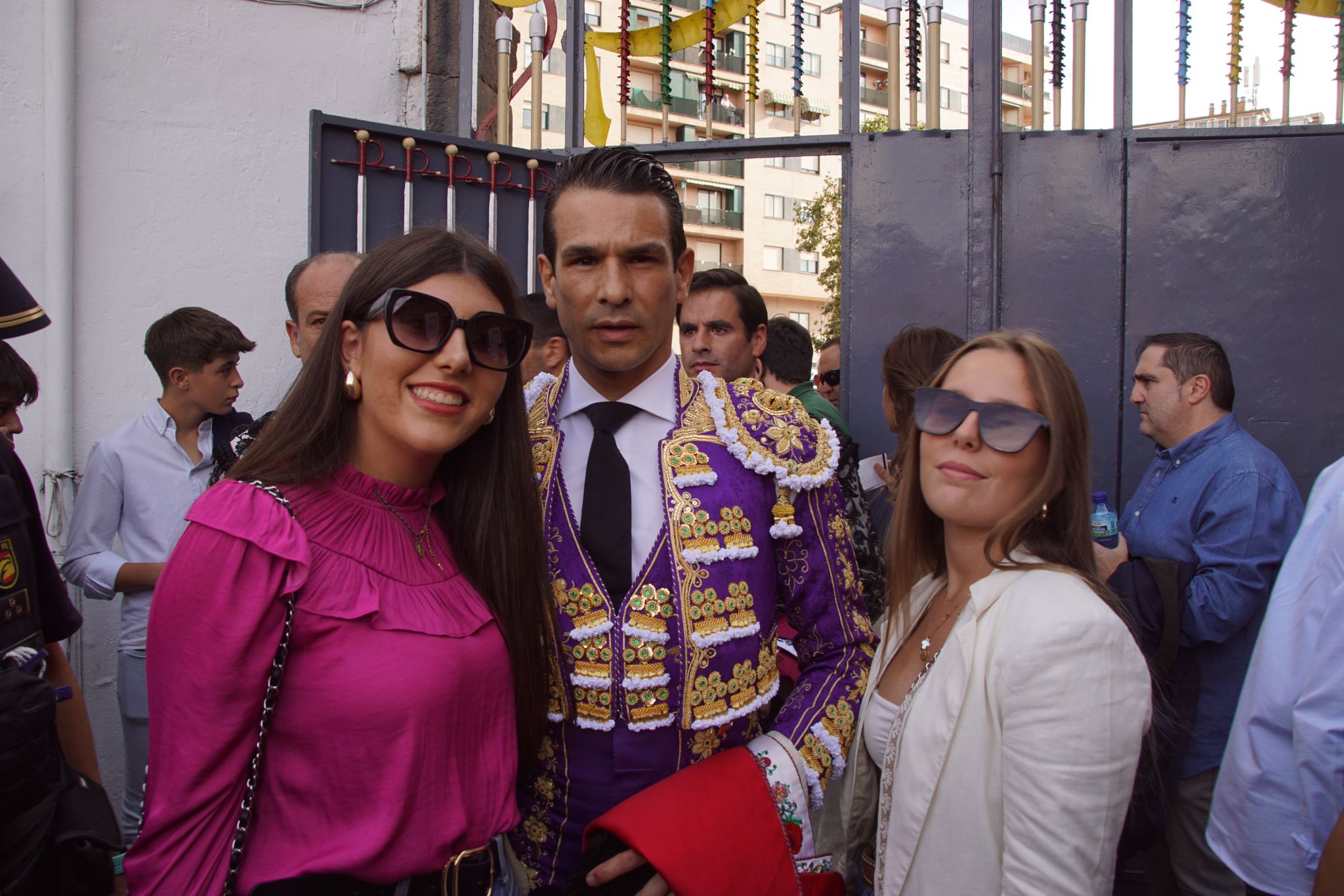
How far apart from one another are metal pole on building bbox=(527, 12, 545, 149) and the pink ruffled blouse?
115 inches

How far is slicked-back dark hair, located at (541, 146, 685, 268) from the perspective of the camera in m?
1.84

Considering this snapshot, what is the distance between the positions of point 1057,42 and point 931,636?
3.15 metres

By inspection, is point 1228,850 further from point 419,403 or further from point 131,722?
point 131,722

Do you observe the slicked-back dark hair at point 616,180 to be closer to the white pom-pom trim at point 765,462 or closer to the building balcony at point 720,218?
the white pom-pom trim at point 765,462

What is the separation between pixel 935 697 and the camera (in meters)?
1.65

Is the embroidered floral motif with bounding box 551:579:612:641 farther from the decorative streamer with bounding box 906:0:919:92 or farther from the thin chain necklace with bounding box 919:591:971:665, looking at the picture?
the decorative streamer with bounding box 906:0:919:92

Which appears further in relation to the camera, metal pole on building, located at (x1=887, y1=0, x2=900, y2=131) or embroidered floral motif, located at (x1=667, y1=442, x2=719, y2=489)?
metal pole on building, located at (x1=887, y1=0, x2=900, y2=131)

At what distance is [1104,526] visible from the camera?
114 inches

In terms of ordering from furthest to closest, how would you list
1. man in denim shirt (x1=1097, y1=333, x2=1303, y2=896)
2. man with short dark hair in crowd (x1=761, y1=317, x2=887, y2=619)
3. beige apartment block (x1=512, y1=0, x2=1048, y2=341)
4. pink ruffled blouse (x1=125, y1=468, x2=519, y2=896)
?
1. beige apartment block (x1=512, y1=0, x2=1048, y2=341)
2. man with short dark hair in crowd (x1=761, y1=317, x2=887, y2=619)
3. man in denim shirt (x1=1097, y1=333, x2=1303, y2=896)
4. pink ruffled blouse (x1=125, y1=468, x2=519, y2=896)

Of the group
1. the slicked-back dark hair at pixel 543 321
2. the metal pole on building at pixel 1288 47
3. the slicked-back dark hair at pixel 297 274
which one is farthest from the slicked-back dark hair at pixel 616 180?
the metal pole on building at pixel 1288 47

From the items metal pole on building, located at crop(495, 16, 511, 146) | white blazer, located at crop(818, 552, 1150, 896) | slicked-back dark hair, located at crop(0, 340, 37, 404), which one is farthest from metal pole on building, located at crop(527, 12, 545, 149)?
white blazer, located at crop(818, 552, 1150, 896)

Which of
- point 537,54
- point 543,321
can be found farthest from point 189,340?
point 537,54

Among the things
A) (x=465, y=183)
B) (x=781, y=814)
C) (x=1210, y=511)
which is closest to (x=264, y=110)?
(x=465, y=183)

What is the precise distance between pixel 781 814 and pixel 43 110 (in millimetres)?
4096
